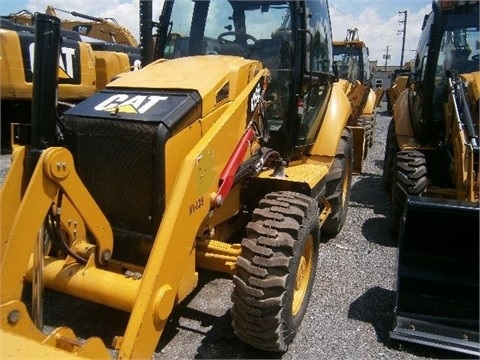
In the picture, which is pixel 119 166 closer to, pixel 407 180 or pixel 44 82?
pixel 44 82

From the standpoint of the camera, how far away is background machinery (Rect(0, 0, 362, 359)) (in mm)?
2344

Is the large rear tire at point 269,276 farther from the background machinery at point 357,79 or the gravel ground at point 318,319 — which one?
the background machinery at point 357,79

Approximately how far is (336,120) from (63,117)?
9.50 ft

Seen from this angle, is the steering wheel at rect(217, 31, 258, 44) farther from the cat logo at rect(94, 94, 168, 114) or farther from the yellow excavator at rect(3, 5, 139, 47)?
the yellow excavator at rect(3, 5, 139, 47)

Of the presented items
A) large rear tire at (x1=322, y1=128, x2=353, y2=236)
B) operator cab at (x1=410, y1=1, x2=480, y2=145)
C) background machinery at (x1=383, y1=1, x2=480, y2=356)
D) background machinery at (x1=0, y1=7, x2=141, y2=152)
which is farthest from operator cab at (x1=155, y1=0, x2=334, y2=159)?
background machinery at (x1=0, y1=7, x2=141, y2=152)

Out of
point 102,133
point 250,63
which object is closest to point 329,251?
point 250,63

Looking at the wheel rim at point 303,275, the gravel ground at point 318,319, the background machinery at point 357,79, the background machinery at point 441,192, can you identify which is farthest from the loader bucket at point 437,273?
the background machinery at point 357,79

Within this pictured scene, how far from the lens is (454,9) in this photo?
5305mm

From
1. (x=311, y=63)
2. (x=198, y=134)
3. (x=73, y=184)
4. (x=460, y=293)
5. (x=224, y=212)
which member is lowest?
(x=460, y=293)

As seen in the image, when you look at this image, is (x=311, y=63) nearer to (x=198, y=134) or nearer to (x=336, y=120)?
(x=336, y=120)

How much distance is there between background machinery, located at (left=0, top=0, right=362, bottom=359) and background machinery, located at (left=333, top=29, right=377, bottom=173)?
6.50 metres

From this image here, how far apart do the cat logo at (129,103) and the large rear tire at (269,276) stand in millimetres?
962

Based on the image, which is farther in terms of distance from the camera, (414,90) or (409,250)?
(414,90)

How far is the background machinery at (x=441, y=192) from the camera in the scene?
10.7 ft
